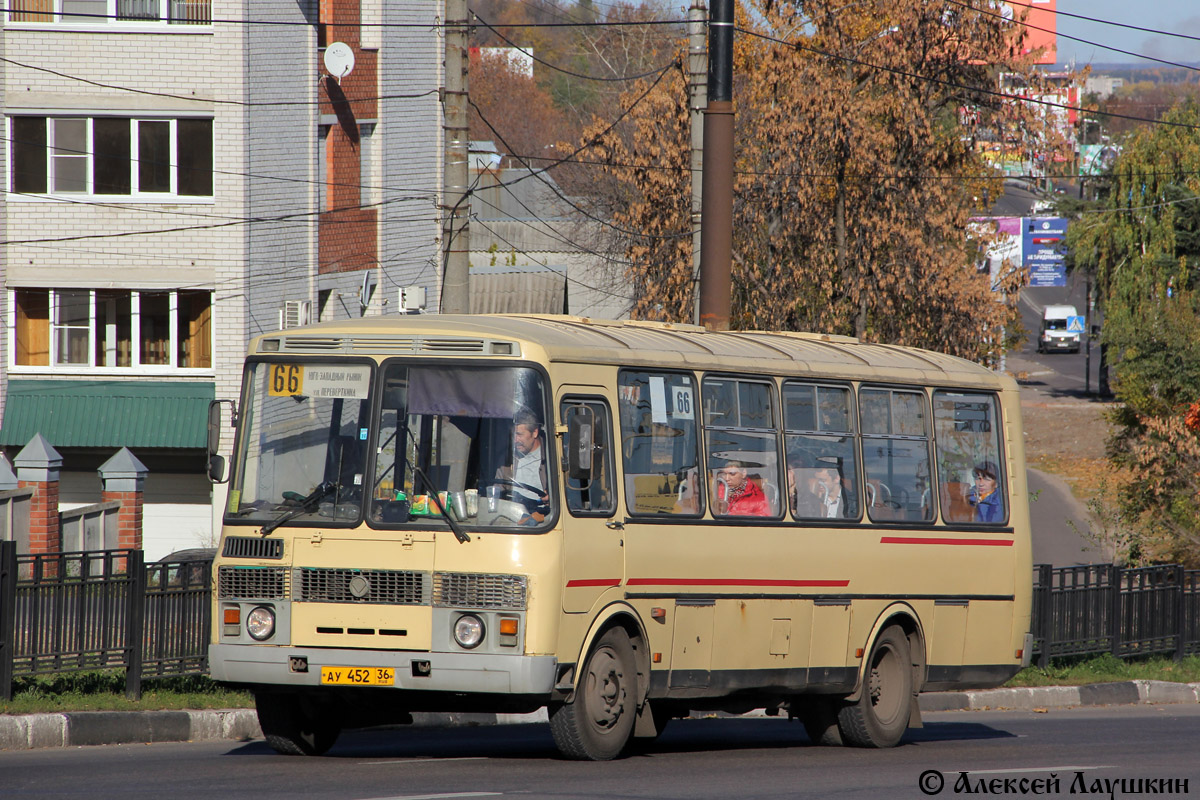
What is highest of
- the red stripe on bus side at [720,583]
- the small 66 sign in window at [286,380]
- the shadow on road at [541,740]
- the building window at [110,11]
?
the building window at [110,11]

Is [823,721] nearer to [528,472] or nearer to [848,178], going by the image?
[528,472]

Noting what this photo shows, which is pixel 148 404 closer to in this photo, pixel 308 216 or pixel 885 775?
pixel 308 216

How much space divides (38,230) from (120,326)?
7.39 ft

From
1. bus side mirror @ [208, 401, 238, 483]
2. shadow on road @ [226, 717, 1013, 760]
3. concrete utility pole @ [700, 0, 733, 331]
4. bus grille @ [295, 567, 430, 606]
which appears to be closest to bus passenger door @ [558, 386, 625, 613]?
bus grille @ [295, 567, 430, 606]

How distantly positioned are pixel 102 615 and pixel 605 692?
479cm

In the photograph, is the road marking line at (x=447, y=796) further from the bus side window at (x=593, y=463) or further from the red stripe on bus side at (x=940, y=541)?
the red stripe on bus side at (x=940, y=541)

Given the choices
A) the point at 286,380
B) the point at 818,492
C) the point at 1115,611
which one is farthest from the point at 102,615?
the point at 1115,611

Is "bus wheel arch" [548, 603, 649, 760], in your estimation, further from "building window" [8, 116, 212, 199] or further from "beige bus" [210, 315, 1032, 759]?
"building window" [8, 116, 212, 199]

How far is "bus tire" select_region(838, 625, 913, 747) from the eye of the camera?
1259cm

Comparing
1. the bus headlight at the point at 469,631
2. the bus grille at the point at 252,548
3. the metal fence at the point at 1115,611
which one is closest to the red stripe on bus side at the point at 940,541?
the bus headlight at the point at 469,631

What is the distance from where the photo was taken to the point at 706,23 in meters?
20.0

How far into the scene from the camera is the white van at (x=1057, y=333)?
94.2m

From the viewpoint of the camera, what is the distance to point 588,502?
32.7 feet

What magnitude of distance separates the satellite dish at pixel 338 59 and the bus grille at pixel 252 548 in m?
21.9
